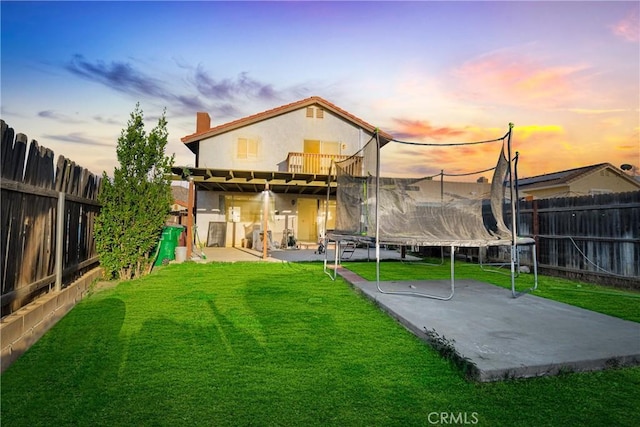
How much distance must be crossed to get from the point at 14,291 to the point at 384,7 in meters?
8.75

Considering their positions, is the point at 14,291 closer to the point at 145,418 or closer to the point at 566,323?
the point at 145,418

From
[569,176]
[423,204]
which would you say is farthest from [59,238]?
[569,176]

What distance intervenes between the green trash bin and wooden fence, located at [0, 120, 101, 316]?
3377mm

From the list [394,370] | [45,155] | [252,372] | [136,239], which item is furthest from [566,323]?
[136,239]

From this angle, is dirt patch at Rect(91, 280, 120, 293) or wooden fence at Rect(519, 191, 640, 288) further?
wooden fence at Rect(519, 191, 640, 288)

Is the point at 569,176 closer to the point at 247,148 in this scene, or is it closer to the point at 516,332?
the point at 247,148

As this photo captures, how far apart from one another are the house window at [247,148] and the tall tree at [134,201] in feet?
25.7

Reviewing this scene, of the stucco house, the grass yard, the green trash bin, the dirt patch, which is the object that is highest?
the stucco house

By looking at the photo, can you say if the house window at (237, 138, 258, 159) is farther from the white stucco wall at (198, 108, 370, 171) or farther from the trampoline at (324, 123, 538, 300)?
the trampoline at (324, 123, 538, 300)

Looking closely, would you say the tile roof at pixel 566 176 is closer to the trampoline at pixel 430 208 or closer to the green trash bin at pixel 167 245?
the trampoline at pixel 430 208

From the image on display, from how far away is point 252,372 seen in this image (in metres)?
2.62

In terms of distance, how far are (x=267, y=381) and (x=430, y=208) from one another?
5.50 m

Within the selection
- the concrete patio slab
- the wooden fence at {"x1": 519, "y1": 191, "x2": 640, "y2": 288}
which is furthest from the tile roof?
the concrete patio slab

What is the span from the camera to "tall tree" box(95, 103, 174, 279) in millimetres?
6336
